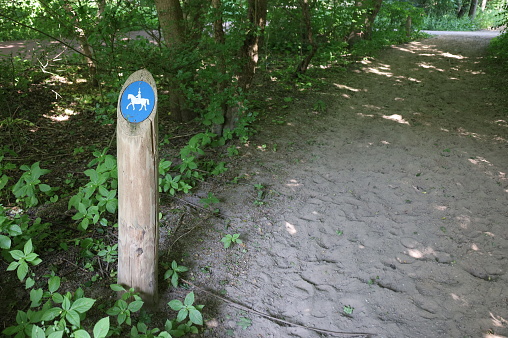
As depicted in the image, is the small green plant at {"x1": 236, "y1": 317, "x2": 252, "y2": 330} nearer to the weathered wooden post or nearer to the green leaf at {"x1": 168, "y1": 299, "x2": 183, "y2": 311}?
the green leaf at {"x1": 168, "y1": 299, "x2": 183, "y2": 311}

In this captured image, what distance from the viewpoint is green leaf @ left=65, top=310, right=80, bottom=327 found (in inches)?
95.3

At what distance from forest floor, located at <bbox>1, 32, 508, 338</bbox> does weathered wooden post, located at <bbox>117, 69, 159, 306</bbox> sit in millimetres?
414

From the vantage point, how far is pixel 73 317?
8.02 ft

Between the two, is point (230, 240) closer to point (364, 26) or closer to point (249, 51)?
point (249, 51)

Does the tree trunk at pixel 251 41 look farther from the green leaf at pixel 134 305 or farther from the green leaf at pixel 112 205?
the green leaf at pixel 134 305

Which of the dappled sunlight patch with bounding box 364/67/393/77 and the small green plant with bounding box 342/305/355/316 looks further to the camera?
the dappled sunlight patch with bounding box 364/67/393/77

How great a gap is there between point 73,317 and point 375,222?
3.14 metres

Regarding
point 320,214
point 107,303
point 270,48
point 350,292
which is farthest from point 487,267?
point 270,48

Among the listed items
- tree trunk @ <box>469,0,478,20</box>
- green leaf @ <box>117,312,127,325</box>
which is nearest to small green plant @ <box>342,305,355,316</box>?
green leaf @ <box>117,312,127,325</box>

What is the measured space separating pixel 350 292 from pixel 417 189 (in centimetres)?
203

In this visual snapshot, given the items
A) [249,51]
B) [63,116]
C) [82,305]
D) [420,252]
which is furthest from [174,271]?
[63,116]

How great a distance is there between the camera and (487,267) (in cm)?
352

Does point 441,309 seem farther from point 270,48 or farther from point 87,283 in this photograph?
point 270,48

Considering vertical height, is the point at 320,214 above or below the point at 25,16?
below
